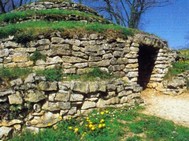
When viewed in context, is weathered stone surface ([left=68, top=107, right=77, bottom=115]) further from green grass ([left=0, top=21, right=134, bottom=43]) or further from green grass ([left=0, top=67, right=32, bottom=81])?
green grass ([left=0, top=21, right=134, bottom=43])

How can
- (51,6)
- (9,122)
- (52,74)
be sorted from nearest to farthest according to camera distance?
(9,122) < (52,74) < (51,6)

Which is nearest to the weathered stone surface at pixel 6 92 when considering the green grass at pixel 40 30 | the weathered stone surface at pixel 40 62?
the weathered stone surface at pixel 40 62

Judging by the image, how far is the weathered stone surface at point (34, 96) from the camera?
7.29 m

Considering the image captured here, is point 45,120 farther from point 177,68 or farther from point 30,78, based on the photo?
point 177,68

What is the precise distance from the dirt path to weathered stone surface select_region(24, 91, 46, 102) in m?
3.06

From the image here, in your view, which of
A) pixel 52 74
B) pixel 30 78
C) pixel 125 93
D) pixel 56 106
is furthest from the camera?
pixel 125 93

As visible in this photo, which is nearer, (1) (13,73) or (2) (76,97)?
(2) (76,97)

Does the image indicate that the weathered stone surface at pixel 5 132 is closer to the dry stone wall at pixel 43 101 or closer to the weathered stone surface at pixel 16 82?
the dry stone wall at pixel 43 101

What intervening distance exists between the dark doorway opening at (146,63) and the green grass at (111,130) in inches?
176

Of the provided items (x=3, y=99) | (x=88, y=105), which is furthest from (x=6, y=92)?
(x=88, y=105)

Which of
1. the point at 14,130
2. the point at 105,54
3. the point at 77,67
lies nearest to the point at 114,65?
the point at 105,54

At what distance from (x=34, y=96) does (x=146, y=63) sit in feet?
20.8

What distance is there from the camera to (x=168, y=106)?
31.2 feet

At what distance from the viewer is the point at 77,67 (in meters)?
9.02
